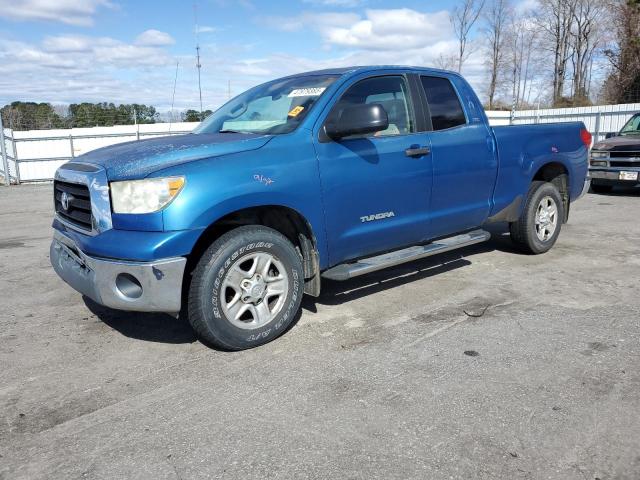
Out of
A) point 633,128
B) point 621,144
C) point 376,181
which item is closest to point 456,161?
point 376,181

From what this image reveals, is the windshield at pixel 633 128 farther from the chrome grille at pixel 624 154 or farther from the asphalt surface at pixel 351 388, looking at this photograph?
the asphalt surface at pixel 351 388

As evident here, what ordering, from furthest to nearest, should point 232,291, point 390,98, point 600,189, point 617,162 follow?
point 600,189
point 617,162
point 390,98
point 232,291

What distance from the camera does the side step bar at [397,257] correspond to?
4.21m

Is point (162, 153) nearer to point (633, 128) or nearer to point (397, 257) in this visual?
point (397, 257)

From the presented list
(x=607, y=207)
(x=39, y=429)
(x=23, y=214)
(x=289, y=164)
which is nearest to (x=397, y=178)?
(x=289, y=164)

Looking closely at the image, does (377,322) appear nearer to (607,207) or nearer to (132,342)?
(132,342)

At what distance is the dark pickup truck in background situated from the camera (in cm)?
1093

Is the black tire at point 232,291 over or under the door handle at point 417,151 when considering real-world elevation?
under

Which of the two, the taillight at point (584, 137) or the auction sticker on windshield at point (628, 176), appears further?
the auction sticker on windshield at point (628, 176)

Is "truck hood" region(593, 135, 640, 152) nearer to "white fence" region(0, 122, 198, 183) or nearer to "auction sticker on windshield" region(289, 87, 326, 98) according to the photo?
"auction sticker on windshield" region(289, 87, 326, 98)

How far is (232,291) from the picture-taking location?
3.75 meters

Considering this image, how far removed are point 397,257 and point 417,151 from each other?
90 cm

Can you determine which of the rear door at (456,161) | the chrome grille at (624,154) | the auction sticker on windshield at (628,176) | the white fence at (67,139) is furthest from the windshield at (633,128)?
the rear door at (456,161)

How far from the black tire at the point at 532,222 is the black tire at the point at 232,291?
322cm
